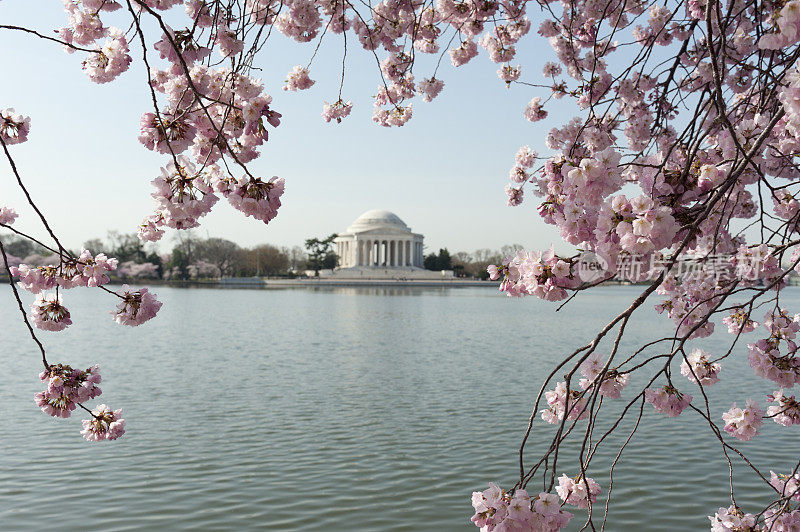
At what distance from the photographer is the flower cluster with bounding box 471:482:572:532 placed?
2098mm

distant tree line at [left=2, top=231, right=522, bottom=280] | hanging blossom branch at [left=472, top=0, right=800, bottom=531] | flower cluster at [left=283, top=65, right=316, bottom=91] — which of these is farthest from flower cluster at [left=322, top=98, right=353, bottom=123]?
distant tree line at [left=2, top=231, right=522, bottom=280]

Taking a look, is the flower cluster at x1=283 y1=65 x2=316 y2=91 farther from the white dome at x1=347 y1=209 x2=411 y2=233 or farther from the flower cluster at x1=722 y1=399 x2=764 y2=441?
the white dome at x1=347 y1=209 x2=411 y2=233

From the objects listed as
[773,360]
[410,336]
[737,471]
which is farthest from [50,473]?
[410,336]

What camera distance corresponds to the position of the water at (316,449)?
538cm

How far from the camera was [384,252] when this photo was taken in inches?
3487

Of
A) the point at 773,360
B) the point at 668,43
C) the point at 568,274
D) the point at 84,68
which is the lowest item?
the point at 773,360

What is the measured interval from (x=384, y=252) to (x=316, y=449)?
81595 mm

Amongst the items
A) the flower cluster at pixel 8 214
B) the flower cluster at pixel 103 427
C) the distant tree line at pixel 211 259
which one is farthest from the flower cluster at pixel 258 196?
the distant tree line at pixel 211 259

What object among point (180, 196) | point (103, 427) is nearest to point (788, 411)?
point (180, 196)

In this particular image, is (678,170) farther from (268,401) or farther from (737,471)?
(268,401)

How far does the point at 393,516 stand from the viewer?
5.35m

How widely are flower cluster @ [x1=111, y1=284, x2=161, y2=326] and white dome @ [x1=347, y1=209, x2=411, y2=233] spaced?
84.1 meters

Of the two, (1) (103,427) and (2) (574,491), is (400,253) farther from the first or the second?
(2) (574,491)

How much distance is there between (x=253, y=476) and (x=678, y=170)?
5.08 m
